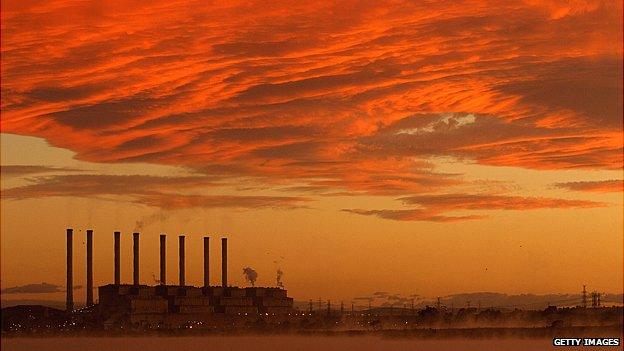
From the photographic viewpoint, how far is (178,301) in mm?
148125

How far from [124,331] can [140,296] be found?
6.08 metres

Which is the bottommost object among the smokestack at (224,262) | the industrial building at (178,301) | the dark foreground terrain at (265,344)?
the dark foreground terrain at (265,344)

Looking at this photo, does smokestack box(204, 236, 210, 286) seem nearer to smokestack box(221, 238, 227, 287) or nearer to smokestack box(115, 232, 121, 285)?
smokestack box(221, 238, 227, 287)

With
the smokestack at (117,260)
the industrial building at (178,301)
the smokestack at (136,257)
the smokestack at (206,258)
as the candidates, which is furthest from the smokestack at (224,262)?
the smokestack at (117,260)

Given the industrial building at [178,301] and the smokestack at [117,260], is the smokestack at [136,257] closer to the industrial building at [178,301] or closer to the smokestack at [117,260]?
the industrial building at [178,301]

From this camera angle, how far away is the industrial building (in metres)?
142

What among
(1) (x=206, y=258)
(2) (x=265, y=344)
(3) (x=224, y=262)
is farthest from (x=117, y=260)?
(2) (x=265, y=344)

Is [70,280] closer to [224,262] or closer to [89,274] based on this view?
[89,274]

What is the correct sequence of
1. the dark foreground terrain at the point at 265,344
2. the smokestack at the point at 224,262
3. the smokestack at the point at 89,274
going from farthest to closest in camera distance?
the smokestack at the point at 224,262 < the smokestack at the point at 89,274 < the dark foreground terrain at the point at 265,344

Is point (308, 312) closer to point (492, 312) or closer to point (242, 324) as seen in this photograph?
point (242, 324)

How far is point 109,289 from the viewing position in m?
143

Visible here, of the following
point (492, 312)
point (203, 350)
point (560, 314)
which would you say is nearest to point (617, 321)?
point (560, 314)

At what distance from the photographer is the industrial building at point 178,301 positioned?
14200cm

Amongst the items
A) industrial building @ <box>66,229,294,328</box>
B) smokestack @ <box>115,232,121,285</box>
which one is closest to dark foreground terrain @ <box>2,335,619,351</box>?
industrial building @ <box>66,229,294,328</box>
